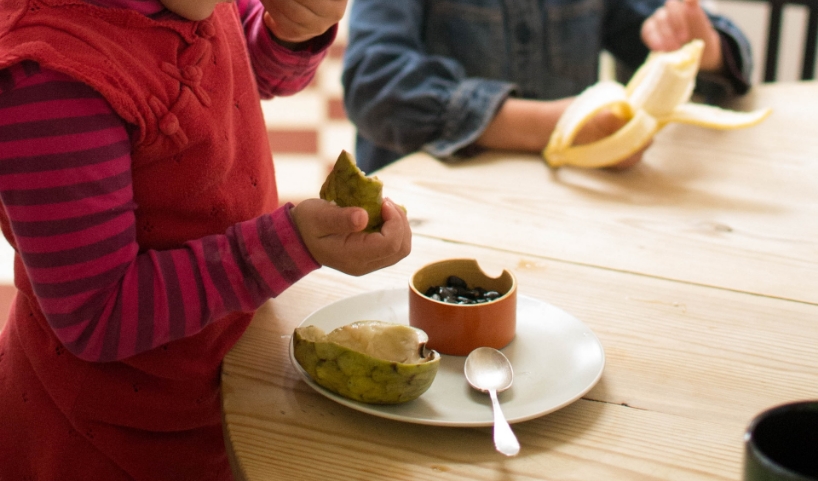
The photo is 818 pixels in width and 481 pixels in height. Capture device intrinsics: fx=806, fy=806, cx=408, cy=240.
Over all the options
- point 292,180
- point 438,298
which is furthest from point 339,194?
point 292,180

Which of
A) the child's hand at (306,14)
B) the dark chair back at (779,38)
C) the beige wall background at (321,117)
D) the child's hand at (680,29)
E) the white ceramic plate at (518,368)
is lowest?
the beige wall background at (321,117)

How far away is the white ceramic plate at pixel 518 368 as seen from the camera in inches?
22.3

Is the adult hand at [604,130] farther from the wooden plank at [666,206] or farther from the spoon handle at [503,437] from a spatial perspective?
the spoon handle at [503,437]

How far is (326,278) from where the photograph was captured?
0.79m

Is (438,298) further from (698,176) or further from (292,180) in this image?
(292,180)

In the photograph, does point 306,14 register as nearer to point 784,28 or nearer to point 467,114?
point 467,114

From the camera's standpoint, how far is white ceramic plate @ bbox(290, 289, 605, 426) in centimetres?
57

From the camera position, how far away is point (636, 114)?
3.51 ft

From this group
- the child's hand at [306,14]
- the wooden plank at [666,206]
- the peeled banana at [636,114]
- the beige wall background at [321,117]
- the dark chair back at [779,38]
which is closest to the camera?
the child's hand at [306,14]

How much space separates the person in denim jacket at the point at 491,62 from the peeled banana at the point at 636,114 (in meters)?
0.03

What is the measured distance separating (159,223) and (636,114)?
669mm

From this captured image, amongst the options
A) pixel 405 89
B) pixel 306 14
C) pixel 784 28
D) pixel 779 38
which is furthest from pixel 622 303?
pixel 784 28

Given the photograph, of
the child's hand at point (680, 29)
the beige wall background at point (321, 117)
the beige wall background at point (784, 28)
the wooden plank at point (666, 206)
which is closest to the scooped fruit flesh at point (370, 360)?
the wooden plank at point (666, 206)

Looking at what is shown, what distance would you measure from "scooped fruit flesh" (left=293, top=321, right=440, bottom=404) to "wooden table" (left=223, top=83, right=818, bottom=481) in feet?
0.08
